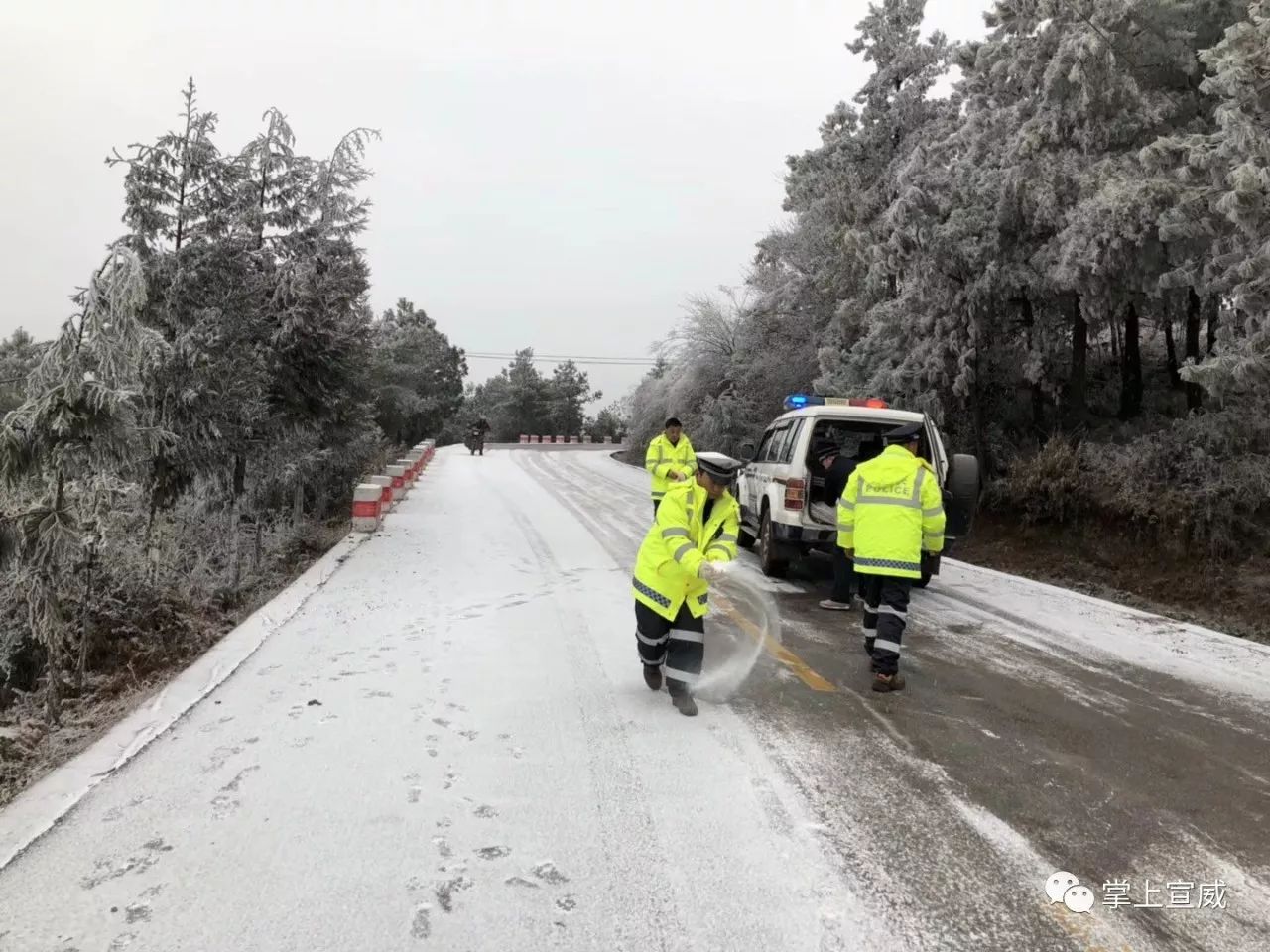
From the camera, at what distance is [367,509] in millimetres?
12641

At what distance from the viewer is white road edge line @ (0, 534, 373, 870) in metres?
3.34

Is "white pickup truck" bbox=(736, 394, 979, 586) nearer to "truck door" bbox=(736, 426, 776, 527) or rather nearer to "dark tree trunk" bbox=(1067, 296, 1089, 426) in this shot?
"truck door" bbox=(736, 426, 776, 527)

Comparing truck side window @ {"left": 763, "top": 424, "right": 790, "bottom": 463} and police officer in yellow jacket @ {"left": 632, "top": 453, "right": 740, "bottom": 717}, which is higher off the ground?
truck side window @ {"left": 763, "top": 424, "right": 790, "bottom": 463}

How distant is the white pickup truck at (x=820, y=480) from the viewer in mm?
8422

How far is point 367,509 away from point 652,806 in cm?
996

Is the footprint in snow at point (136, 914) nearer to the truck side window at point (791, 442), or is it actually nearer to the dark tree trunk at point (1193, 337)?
the truck side window at point (791, 442)

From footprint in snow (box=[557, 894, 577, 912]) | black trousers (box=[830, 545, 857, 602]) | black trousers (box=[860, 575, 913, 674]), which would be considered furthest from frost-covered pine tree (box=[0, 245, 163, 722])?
black trousers (box=[830, 545, 857, 602])

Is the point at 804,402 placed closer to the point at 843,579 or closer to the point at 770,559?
the point at 770,559

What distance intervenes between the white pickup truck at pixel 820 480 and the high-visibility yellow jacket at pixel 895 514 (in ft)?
9.42

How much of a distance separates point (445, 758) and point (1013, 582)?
310 inches

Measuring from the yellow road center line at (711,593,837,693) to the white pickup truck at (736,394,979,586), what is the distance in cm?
136

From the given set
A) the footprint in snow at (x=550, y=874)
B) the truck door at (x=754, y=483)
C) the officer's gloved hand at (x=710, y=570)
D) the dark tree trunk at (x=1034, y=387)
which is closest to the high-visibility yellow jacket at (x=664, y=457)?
the truck door at (x=754, y=483)

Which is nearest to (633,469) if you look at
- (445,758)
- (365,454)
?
(365,454)

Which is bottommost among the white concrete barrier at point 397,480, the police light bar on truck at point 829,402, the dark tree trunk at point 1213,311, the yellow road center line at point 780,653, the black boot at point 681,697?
the yellow road center line at point 780,653
